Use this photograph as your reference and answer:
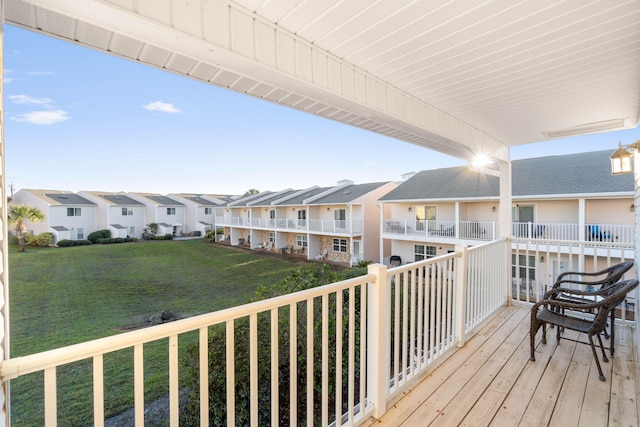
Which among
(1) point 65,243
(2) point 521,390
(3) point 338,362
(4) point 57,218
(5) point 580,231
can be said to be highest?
(4) point 57,218

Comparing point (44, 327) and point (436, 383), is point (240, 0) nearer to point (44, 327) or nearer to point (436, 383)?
point (436, 383)

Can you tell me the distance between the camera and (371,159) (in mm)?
21000

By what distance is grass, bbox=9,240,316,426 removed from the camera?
5.36 m

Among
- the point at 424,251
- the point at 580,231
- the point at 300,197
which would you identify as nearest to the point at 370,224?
the point at 424,251

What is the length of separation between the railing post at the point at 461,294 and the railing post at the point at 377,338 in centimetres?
141

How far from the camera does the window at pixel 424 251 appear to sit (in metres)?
14.8

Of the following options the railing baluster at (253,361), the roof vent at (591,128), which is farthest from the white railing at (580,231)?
the railing baluster at (253,361)

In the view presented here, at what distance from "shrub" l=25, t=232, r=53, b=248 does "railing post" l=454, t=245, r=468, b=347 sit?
25.9 meters

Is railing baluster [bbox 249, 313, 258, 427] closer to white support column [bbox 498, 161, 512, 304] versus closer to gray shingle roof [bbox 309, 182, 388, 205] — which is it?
white support column [bbox 498, 161, 512, 304]

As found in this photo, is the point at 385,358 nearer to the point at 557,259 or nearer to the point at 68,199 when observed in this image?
the point at 557,259

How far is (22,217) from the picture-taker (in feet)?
60.5

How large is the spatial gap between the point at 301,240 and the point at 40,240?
1821 cm

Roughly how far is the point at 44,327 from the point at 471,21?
39.2 feet

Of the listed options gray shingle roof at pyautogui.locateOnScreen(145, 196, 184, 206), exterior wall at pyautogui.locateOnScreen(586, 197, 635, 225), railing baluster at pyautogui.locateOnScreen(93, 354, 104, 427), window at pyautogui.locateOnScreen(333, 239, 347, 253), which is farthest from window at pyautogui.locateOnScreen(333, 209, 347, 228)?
gray shingle roof at pyautogui.locateOnScreen(145, 196, 184, 206)
